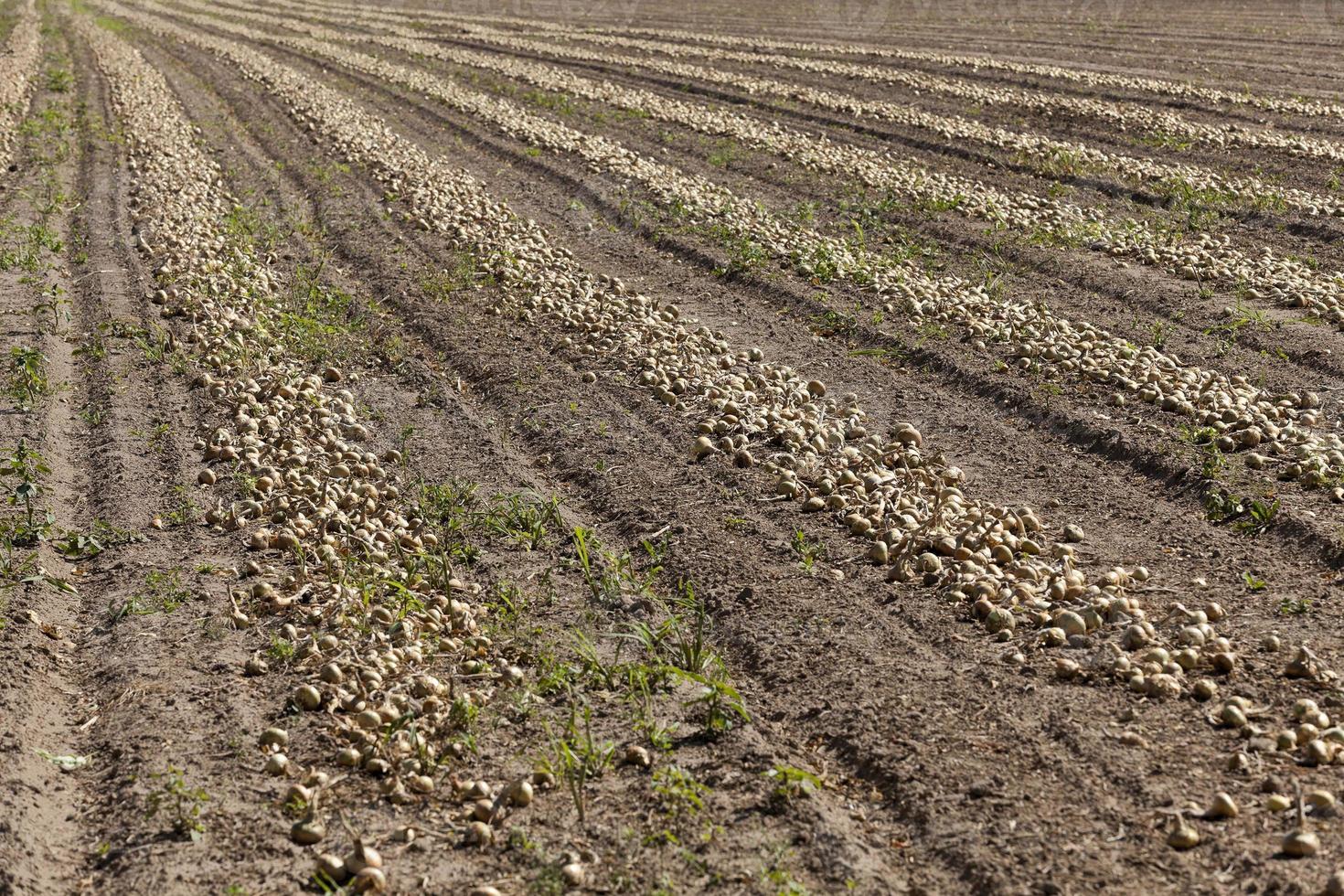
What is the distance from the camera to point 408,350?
929 centimetres

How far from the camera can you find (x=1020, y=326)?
9281 millimetres

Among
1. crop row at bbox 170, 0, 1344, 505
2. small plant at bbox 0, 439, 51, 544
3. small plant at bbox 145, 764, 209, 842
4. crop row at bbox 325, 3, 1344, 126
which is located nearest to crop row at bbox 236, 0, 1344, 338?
crop row at bbox 170, 0, 1344, 505

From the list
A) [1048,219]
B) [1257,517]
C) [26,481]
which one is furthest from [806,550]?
[1048,219]

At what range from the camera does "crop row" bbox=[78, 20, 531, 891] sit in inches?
182

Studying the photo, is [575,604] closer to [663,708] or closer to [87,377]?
[663,708]

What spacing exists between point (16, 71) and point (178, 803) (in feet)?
81.8

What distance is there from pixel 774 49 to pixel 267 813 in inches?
1023

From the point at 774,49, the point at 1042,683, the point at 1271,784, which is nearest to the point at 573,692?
the point at 1042,683

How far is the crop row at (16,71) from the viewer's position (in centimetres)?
1752

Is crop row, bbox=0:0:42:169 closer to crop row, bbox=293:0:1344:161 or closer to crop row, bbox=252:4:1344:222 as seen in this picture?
crop row, bbox=252:4:1344:222

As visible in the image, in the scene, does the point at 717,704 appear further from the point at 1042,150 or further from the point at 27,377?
the point at 1042,150

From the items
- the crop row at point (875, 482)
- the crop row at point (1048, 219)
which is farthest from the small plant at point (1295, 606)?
the crop row at point (1048, 219)

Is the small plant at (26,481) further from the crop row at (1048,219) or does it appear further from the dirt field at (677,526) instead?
the crop row at (1048,219)

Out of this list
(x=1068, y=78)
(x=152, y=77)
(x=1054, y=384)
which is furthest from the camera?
(x=152, y=77)
